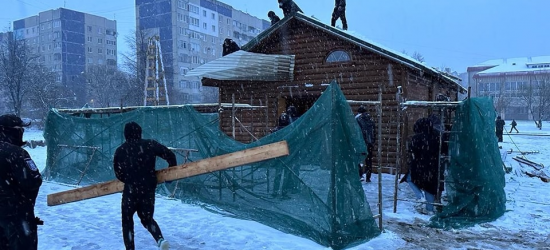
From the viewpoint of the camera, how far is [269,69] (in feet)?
40.3

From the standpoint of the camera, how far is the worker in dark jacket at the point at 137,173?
4426 millimetres

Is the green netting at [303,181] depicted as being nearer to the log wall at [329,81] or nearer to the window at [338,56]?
the log wall at [329,81]

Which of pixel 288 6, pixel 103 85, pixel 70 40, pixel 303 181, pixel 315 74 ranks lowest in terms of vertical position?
pixel 303 181

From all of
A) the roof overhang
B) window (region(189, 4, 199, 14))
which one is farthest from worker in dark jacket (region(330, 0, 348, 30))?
window (region(189, 4, 199, 14))

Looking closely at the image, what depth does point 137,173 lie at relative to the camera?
174 inches

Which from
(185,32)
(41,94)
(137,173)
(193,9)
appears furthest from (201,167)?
(193,9)

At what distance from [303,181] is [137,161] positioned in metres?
2.19

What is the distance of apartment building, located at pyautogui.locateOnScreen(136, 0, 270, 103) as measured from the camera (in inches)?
2242

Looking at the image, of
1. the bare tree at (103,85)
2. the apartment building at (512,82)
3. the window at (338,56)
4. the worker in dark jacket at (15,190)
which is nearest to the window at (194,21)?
the bare tree at (103,85)

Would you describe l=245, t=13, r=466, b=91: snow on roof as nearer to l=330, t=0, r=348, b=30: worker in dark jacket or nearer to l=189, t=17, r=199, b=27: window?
l=330, t=0, r=348, b=30: worker in dark jacket

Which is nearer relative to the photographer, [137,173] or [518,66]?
[137,173]

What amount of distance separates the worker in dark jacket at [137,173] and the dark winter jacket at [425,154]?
417 centimetres

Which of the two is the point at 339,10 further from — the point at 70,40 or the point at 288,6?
the point at 70,40

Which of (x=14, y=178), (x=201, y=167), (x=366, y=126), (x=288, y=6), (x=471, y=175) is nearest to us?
(x=14, y=178)
